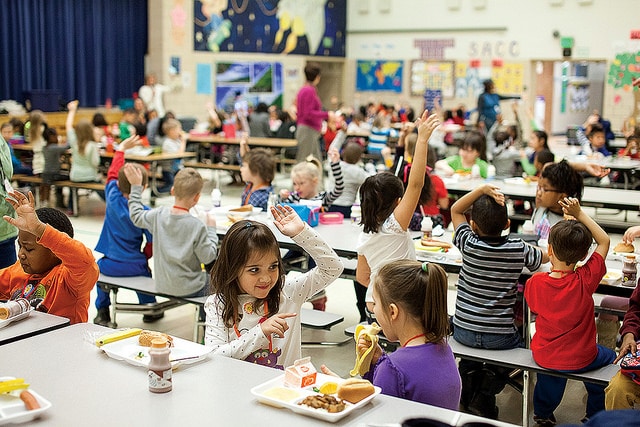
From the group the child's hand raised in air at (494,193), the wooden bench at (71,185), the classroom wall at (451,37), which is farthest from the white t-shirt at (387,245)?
the classroom wall at (451,37)

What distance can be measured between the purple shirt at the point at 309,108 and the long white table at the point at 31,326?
7.37 meters

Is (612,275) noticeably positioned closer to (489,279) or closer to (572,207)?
(572,207)

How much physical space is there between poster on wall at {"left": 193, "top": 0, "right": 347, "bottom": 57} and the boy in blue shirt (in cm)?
1263

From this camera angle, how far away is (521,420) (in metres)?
4.18

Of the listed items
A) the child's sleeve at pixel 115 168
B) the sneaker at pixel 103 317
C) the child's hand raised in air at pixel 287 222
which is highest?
the child's hand raised in air at pixel 287 222

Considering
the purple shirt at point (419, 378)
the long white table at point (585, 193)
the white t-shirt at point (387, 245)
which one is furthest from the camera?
the long white table at point (585, 193)

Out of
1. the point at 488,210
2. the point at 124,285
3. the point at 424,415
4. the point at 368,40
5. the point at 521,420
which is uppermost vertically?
the point at 368,40

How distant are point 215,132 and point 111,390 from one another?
11184 mm

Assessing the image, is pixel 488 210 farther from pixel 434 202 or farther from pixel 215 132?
pixel 215 132

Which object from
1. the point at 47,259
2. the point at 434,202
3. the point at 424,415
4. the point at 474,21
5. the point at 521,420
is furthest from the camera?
the point at 474,21

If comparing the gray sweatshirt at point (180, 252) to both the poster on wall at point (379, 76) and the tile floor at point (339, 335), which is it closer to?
the tile floor at point (339, 335)

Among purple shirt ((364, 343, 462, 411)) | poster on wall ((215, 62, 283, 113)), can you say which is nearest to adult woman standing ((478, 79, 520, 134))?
poster on wall ((215, 62, 283, 113))

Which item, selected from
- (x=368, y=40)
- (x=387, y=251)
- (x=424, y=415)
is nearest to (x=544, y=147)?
(x=387, y=251)

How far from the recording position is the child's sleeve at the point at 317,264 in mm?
3137
